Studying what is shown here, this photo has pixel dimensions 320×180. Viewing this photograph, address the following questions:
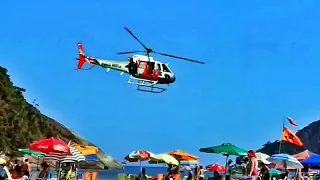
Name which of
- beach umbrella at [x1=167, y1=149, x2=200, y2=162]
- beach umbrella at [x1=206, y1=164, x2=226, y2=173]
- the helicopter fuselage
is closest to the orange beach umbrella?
beach umbrella at [x1=167, y1=149, x2=200, y2=162]

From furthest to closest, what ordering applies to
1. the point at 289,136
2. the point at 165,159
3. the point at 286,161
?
the point at 289,136, the point at 165,159, the point at 286,161

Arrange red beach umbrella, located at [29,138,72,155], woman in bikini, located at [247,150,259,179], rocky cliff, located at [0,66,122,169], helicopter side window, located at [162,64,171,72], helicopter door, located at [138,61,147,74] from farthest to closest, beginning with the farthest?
1. rocky cliff, located at [0,66,122,169]
2. helicopter side window, located at [162,64,171,72]
3. helicopter door, located at [138,61,147,74]
4. woman in bikini, located at [247,150,259,179]
5. red beach umbrella, located at [29,138,72,155]

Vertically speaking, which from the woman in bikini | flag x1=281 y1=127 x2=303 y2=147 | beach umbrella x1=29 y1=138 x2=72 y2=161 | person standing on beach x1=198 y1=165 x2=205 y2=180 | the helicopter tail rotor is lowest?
the woman in bikini

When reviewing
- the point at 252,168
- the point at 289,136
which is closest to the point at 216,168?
the point at 289,136

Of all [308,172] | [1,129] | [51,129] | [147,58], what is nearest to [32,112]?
[51,129]

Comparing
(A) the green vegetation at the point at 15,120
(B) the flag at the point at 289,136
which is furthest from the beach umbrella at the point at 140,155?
(A) the green vegetation at the point at 15,120

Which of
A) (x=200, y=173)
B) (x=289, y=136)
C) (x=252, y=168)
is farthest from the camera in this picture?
(x=289, y=136)

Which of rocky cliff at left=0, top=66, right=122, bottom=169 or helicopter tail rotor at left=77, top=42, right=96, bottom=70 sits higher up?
rocky cliff at left=0, top=66, right=122, bottom=169

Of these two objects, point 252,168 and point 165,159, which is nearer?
point 252,168

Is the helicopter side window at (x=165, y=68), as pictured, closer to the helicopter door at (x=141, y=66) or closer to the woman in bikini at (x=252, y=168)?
the helicopter door at (x=141, y=66)

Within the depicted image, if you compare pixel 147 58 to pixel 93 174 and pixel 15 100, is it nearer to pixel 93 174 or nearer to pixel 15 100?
pixel 93 174

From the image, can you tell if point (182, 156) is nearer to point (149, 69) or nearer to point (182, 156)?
point (182, 156)

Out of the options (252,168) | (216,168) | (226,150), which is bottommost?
(252,168)

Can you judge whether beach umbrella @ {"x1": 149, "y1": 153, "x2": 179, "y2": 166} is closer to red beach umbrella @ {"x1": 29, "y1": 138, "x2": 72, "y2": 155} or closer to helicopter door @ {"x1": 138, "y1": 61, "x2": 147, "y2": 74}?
helicopter door @ {"x1": 138, "y1": 61, "x2": 147, "y2": 74}
